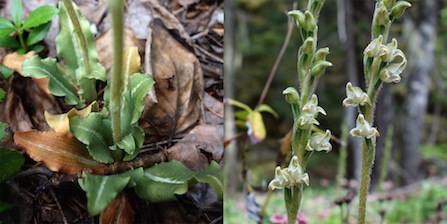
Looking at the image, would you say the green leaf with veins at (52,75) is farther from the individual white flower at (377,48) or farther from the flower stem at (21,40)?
the individual white flower at (377,48)

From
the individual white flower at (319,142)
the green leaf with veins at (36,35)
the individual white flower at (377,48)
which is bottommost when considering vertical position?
the green leaf with veins at (36,35)

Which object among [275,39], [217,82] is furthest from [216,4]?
[275,39]

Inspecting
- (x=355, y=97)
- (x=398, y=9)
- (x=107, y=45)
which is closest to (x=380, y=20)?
(x=398, y=9)

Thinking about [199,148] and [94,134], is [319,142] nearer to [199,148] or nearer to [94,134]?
[199,148]

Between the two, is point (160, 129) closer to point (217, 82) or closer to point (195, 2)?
point (217, 82)

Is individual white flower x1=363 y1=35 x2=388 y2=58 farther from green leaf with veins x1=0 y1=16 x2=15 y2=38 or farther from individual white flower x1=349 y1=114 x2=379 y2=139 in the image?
green leaf with veins x1=0 y1=16 x2=15 y2=38

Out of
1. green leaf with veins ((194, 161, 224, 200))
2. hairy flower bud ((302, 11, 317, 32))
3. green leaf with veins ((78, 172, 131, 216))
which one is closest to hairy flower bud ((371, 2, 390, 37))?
hairy flower bud ((302, 11, 317, 32))

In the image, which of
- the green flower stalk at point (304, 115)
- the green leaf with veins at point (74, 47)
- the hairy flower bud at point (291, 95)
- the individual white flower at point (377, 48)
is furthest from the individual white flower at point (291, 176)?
Result: the green leaf with veins at point (74, 47)
